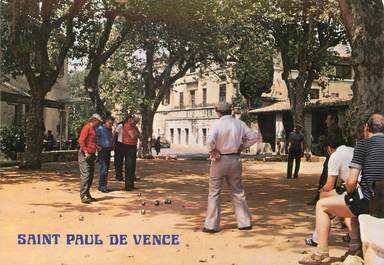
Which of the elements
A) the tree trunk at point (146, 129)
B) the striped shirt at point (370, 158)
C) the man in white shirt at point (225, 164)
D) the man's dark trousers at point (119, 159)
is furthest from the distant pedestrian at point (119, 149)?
the tree trunk at point (146, 129)

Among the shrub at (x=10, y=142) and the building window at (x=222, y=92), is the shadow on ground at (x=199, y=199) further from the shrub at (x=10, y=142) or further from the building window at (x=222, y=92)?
the building window at (x=222, y=92)

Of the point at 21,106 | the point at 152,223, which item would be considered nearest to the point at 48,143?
the point at 21,106

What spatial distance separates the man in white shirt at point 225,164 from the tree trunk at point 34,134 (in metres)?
11.6

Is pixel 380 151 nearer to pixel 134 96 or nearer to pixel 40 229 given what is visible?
pixel 40 229

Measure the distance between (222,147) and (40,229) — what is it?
286cm

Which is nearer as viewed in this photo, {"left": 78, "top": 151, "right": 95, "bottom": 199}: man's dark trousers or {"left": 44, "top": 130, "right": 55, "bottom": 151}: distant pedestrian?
{"left": 78, "top": 151, "right": 95, "bottom": 199}: man's dark trousers

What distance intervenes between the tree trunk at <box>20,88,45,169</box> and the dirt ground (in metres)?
3.52

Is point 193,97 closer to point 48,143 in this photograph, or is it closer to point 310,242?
point 48,143

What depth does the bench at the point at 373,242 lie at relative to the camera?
3.91 m

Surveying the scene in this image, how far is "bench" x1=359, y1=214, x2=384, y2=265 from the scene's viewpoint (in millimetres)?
3908

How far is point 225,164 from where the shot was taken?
7.45 metres

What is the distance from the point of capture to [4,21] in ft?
61.4

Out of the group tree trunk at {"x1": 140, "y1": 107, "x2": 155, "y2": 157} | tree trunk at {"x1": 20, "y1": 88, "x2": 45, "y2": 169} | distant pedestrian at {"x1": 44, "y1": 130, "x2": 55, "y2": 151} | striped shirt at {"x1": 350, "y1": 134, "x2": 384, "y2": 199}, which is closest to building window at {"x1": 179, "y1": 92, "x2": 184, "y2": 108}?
tree trunk at {"x1": 140, "y1": 107, "x2": 155, "y2": 157}

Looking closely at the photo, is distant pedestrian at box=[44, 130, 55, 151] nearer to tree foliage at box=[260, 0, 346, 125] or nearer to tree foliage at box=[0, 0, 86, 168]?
tree foliage at box=[0, 0, 86, 168]
